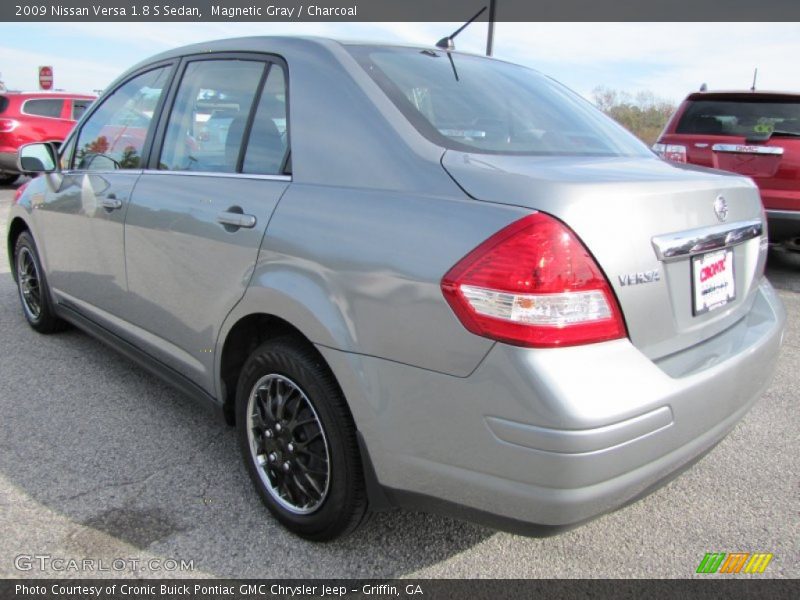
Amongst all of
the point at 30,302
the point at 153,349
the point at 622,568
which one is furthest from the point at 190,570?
the point at 30,302

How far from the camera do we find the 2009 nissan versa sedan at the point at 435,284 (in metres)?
1.57

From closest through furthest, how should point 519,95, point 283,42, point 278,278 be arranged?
1. point 278,278
2. point 283,42
3. point 519,95

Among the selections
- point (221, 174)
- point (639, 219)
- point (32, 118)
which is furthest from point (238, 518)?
point (32, 118)

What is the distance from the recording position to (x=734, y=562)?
216cm

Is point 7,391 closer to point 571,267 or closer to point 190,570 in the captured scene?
point 190,570

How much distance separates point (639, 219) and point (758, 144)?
488 centimetres

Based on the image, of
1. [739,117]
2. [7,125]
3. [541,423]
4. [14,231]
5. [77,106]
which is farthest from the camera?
[77,106]

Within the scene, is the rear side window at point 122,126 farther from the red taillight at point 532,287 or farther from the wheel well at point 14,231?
the red taillight at point 532,287

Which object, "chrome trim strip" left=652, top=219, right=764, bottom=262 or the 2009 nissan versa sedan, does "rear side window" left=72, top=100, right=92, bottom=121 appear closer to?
the 2009 nissan versa sedan

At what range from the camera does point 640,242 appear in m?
1.67

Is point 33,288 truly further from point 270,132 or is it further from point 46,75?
point 46,75

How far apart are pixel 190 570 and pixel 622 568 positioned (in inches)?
55.9

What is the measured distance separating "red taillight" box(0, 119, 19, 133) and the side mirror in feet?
33.3

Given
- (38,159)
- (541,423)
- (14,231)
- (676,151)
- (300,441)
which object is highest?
(676,151)
